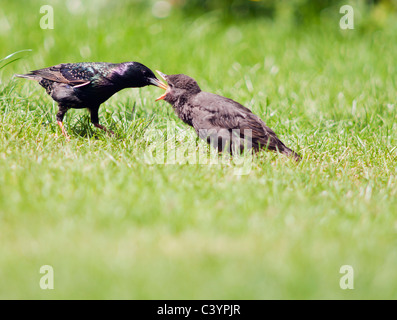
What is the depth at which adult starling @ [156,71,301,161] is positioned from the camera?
4.43m

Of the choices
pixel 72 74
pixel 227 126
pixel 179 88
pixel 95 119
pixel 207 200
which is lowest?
pixel 207 200

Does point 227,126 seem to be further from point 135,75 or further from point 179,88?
point 135,75

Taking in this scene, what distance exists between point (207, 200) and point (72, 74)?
1.85m

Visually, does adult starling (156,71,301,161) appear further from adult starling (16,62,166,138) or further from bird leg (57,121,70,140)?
bird leg (57,121,70,140)

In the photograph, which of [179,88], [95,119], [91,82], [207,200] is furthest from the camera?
[179,88]

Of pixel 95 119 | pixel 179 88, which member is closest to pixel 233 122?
pixel 179 88

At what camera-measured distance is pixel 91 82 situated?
447 cm

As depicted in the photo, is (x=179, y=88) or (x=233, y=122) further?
(x=179, y=88)

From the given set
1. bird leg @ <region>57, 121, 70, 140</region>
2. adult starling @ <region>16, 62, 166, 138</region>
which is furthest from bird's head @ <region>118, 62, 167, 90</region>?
bird leg @ <region>57, 121, 70, 140</region>

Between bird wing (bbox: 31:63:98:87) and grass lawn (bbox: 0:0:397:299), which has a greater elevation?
bird wing (bbox: 31:63:98:87)

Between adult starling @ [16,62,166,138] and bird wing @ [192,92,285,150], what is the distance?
0.52 m

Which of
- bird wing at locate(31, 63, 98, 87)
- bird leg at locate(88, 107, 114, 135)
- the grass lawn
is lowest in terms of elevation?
the grass lawn

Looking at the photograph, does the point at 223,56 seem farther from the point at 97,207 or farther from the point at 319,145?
the point at 97,207

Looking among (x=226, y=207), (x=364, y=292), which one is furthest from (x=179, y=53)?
(x=364, y=292)
